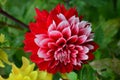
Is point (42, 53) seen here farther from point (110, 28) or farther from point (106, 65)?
point (110, 28)

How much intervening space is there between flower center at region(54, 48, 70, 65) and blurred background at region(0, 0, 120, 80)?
0.06 metres

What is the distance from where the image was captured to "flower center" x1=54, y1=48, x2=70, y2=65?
759mm

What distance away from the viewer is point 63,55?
761mm

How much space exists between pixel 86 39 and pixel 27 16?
2.07ft

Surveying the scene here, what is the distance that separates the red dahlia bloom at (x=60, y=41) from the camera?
76cm

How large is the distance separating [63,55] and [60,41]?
3 centimetres

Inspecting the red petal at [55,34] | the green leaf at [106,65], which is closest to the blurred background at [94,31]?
the green leaf at [106,65]

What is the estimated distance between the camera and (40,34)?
0.76 m

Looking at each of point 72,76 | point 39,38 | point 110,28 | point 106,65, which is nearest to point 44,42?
point 39,38

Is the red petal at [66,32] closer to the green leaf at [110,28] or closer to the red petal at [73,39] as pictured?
the red petal at [73,39]

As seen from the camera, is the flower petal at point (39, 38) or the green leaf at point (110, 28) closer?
the flower petal at point (39, 38)

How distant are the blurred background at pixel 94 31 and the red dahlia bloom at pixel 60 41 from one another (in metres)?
0.06

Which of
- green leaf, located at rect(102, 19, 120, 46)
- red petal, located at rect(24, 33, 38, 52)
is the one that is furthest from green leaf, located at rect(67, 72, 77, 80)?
green leaf, located at rect(102, 19, 120, 46)

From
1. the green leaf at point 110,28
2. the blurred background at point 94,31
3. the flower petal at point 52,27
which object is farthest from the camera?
the green leaf at point 110,28
